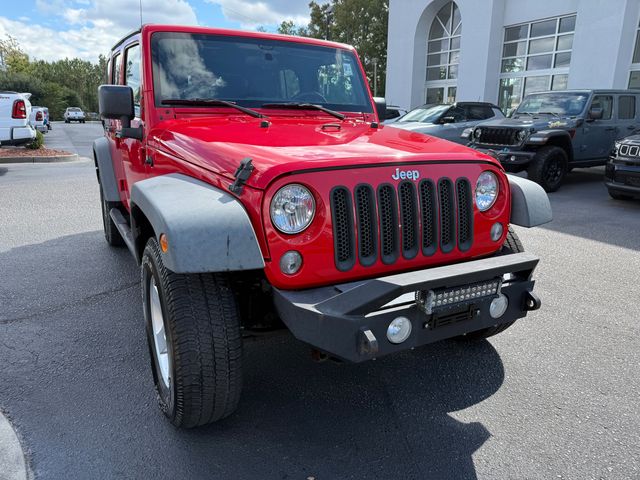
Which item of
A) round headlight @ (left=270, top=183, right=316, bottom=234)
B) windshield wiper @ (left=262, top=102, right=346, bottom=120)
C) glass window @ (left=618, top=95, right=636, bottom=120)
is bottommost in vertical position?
round headlight @ (left=270, top=183, right=316, bottom=234)

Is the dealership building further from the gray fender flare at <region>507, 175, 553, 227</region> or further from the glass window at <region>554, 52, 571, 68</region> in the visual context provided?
the gray fender flare at <region>507, 175, 553, 227</region>

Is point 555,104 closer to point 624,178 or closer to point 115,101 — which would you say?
point 624,178

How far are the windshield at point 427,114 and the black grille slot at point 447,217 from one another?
32.8 ft

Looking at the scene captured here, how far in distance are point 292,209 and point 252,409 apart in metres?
1.20

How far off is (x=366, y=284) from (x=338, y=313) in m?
Answer: 0.17

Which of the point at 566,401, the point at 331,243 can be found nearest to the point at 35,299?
the point at 331,243

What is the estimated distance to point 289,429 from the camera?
2.55 m

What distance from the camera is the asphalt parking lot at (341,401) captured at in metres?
2.30

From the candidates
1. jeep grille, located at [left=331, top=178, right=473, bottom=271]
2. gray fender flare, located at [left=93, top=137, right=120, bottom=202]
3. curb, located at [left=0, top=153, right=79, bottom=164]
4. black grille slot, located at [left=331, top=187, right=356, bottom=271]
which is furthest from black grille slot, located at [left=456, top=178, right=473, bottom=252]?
curb, located at [left=0, top=153, right=79, bottom=164]

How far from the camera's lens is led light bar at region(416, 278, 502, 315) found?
7.05 feet

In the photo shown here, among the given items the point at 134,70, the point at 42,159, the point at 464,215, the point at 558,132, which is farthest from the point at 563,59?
the point at 464,215

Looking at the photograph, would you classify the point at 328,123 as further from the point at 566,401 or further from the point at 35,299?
the point at 35,299

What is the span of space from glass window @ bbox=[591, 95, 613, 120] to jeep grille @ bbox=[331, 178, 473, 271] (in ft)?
30.5

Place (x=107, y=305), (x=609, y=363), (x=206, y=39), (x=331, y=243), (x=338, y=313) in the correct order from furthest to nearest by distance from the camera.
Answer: (x=107, y=305), (x=206, y=39), (x=609, y=363), (x=331, y=243), (x=338, y=313)
